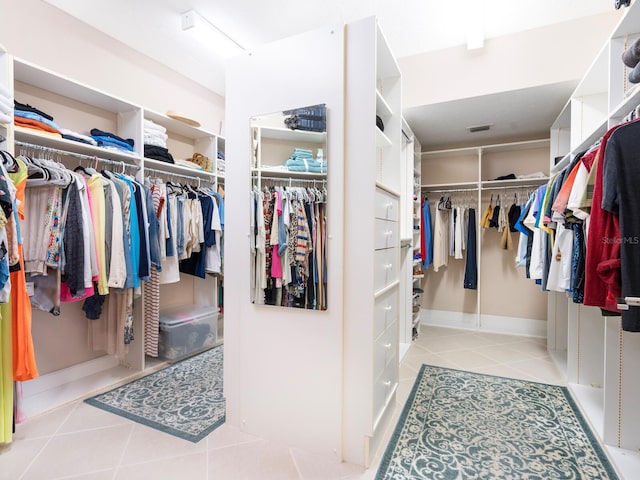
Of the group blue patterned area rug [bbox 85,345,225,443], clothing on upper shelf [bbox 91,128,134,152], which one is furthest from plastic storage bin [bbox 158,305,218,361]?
clothing on upper shelf [bbox 91,128,134,152]

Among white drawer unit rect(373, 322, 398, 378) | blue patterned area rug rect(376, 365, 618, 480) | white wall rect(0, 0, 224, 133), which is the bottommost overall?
blue patterned area rug rect(376, 365, 618, 480)

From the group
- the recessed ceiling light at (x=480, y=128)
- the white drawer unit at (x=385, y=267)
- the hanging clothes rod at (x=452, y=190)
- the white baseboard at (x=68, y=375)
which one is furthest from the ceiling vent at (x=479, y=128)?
the white baseboard at (x=68, y=375)

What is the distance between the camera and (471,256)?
416cm

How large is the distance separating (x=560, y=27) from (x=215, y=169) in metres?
3.22

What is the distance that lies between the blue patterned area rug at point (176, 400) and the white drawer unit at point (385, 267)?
4.24ft

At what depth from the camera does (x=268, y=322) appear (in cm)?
189

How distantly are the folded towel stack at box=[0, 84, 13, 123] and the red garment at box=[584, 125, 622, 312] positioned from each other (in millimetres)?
2910

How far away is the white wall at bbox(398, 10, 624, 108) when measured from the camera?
8.74 ft

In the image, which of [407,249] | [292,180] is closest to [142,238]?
[292,180]

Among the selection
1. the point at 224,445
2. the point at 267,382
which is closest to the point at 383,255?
the point at 267,382

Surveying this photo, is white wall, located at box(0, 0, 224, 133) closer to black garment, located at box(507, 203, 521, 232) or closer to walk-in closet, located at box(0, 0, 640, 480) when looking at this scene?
walk-in closet, located at box(0, 0, 640, 480)

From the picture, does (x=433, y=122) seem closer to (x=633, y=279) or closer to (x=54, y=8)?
(x=633, y=279)

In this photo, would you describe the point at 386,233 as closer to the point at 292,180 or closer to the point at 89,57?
the point at 292,180

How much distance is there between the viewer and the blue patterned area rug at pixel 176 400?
6.77 feet
